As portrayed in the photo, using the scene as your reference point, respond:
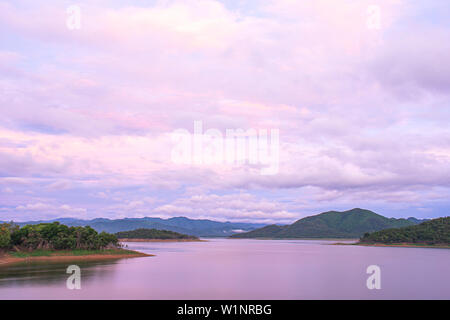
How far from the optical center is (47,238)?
4343 inches

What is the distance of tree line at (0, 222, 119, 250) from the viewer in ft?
345

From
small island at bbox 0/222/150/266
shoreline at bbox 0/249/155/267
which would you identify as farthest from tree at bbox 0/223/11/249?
shoreline at bbox 0/249/155/267

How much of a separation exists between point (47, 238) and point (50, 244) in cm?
199

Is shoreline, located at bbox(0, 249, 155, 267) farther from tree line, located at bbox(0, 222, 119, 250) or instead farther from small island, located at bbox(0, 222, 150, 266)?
tree line, located at bbox(0, 222, 119, 250)

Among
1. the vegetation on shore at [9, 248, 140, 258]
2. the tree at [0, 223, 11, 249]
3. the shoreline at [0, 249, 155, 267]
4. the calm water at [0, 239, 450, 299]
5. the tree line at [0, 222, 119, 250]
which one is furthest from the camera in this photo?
the tree line at [0, 222, 119, 250]

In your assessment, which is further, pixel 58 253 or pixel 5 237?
pixel 58 253

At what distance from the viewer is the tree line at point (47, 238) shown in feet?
345

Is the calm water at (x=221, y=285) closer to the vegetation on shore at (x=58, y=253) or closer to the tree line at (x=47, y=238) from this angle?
the vegetation on shore at (x=58, y=253)

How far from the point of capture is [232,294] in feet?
171

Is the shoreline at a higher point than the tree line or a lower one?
lower

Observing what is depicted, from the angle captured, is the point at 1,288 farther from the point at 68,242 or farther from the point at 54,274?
the point at 68,242

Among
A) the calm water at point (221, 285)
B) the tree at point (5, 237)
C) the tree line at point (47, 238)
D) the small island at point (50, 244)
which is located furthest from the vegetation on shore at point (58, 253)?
the calm water at point (221, 285)

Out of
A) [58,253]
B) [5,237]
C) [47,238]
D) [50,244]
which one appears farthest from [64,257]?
[5,237]

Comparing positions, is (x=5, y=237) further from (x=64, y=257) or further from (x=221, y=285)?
(x=221, y=285)
